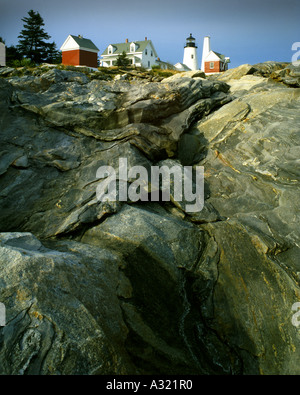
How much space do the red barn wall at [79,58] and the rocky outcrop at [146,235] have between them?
3809cm

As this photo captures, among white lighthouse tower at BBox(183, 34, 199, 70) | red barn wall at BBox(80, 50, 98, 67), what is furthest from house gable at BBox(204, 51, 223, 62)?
red barn wall at BBox(80, 50, 98, 67)

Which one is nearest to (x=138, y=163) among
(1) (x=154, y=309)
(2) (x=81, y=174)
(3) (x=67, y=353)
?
(2) (x=81, y=174)

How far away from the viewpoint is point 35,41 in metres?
44.1

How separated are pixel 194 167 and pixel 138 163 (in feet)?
6.63

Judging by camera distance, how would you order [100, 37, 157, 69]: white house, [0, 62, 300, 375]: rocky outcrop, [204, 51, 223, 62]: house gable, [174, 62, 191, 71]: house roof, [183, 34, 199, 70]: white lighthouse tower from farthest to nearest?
1. [183, 34, 199, 70]: white lighthouse tower
2. [174, 62, 191, 71]: house roof
3. [204, 51, 223, 62]: house gable
4. [100, 37, 157, 69]: white house
5. [0, 62, 300, 375]: rocky outcrop

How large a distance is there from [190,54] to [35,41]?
3810 cm

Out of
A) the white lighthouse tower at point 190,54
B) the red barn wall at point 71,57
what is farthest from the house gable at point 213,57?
the red barn wall at point 71,57

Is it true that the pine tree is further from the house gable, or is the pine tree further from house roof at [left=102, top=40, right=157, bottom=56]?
the house gable

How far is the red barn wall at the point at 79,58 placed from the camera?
47062mm

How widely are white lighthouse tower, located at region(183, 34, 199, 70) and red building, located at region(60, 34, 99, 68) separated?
93.4 ft

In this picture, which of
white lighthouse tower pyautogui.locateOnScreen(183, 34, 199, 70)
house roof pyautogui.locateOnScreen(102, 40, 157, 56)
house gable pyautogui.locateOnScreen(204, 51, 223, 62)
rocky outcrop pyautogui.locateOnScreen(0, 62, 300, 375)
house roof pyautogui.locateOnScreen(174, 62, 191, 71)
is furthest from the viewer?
white lighthouse tower pyautogui.locateOnScreen(183, 34, 199, 70)

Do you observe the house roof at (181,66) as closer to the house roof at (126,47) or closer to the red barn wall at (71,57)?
the house roof at (126,47)

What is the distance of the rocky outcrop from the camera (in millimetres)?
5578

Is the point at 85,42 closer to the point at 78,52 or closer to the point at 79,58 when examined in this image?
the point at 78,52
